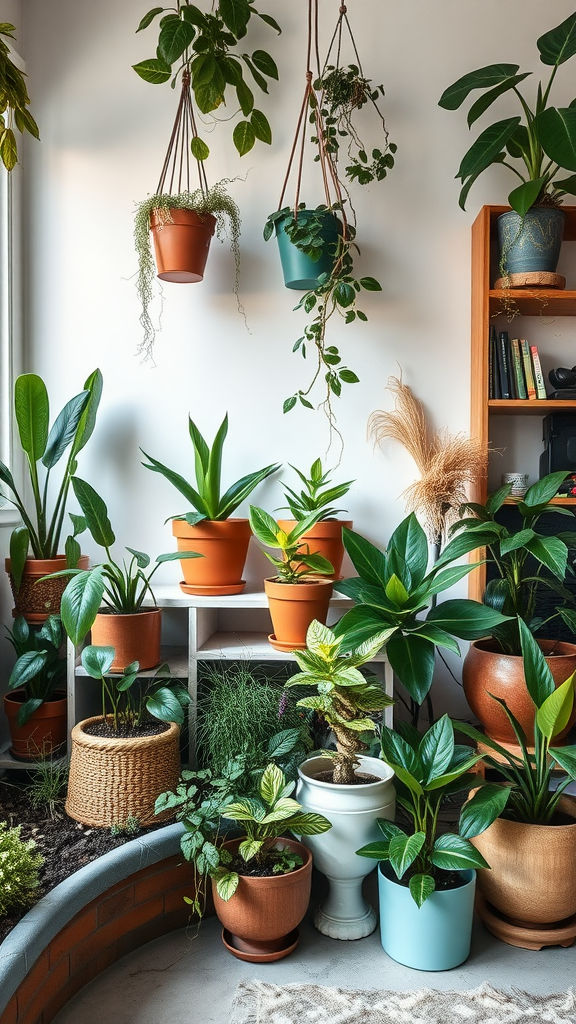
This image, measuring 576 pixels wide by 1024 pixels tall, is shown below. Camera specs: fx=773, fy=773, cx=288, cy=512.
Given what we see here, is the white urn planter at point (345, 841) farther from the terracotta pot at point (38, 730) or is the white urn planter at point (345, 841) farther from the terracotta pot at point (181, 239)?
the terracotta pot at point (181, 239)

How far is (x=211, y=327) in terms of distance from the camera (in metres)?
2.91

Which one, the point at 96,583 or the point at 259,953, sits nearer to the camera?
the point at 259,953

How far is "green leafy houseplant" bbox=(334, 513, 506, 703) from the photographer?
83.7 inches

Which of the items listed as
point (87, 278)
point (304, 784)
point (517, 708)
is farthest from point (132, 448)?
point (517, 708)

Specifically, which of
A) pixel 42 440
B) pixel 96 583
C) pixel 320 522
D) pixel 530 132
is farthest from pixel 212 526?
pixel 530 132

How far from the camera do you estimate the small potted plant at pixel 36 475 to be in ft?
8.52

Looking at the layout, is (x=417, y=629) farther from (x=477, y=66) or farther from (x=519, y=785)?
(x=477, y=66)

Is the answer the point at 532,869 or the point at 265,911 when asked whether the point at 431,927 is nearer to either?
the point at 532,869

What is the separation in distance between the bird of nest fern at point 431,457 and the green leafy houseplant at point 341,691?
A: 2.38ft

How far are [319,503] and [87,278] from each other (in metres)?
→ 1.27

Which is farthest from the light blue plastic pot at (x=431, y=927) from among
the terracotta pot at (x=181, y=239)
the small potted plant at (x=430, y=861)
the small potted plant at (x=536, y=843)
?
the terracotta pot at (x=181, y=239)

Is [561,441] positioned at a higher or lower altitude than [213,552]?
higher

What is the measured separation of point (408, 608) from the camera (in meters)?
2.20

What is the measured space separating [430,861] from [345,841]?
0.75ft
